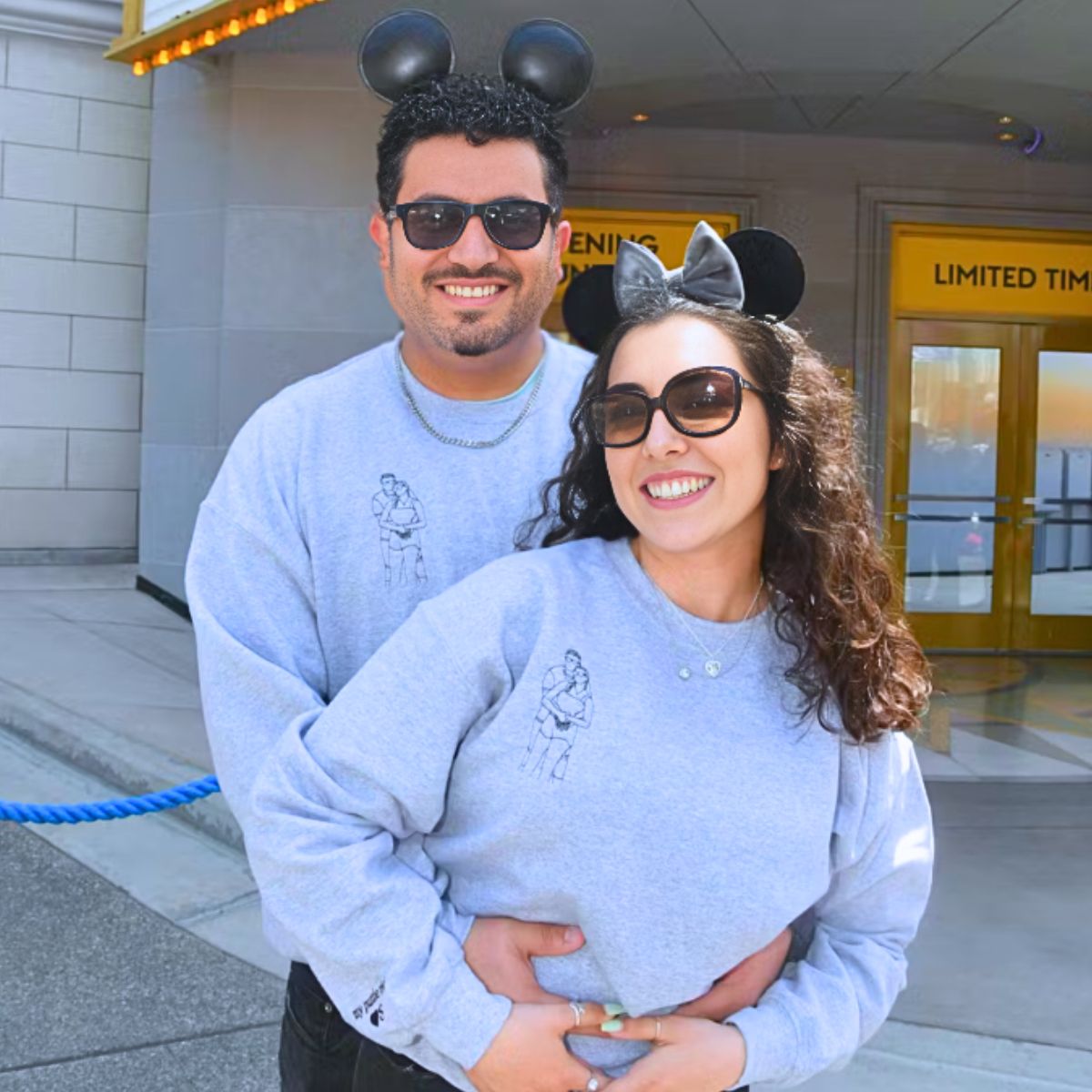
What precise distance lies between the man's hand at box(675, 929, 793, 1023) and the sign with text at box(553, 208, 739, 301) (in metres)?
8.11

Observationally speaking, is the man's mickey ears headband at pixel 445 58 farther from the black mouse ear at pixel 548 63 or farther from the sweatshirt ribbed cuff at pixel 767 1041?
the sweatshirt ribbed cuff at pixel 767 1041

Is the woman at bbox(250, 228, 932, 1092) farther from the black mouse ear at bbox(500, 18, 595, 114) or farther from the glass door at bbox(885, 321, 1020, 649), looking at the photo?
the glass door at bbox(885, 321, 1020, 649)

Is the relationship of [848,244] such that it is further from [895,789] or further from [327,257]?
[895,789]

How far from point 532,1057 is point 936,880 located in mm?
3592

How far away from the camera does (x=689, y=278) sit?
5.37 feet

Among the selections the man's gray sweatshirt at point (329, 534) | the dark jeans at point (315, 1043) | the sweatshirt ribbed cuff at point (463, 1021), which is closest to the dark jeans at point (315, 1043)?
the dark jeans at point (315, 1043)

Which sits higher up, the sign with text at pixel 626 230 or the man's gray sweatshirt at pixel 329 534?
the sign with text at pixel 626 230

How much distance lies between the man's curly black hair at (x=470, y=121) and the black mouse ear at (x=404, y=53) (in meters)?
0.02

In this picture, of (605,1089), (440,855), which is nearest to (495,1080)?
(605,1089)

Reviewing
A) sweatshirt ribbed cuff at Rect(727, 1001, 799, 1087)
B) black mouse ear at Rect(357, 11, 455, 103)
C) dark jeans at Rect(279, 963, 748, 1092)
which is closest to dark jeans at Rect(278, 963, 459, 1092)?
dark jeans at Rect(279, 963, 748, 1092)

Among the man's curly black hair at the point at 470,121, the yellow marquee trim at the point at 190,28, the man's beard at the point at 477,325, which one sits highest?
the yellow marquee trim at the point at 190,28

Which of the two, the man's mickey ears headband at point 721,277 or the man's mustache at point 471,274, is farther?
the man's mustache at point 471,274

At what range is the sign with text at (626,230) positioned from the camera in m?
9.45

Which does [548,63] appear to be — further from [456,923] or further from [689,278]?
[456,923]
